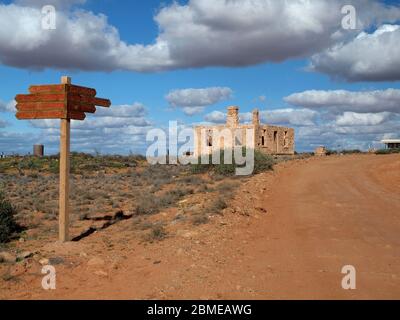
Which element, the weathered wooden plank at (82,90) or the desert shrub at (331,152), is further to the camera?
the desert shrub at (331,152)

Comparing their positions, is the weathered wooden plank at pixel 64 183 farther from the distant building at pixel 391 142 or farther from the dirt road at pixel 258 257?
the distant building at pixel 391 142

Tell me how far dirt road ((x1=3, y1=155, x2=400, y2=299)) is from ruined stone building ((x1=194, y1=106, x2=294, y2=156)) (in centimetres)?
2342

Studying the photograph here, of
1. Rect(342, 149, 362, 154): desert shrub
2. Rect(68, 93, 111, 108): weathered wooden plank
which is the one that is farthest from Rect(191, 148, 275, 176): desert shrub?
Rect(342, 149, 362, 154): desert shrub

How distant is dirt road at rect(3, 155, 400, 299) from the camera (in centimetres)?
598

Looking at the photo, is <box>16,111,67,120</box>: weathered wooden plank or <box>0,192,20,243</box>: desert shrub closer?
<box>16,111,67,120</box>: weathered wooden plank

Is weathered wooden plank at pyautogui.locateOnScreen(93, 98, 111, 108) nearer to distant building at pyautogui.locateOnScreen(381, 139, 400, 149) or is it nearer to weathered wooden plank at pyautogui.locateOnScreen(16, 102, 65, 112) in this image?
weathered wooden plank at pyautogui.locateOnScreen(16, 102, 65, 112)

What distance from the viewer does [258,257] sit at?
295 inches

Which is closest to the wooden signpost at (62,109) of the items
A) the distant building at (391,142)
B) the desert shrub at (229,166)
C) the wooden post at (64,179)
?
the wooden post at (64,179)

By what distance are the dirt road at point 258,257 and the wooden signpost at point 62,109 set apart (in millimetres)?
919

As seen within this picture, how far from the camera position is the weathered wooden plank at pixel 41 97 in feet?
29.3

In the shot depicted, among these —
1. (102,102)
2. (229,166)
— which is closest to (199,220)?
(102,102)

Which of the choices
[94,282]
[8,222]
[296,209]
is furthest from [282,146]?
[94,282]
